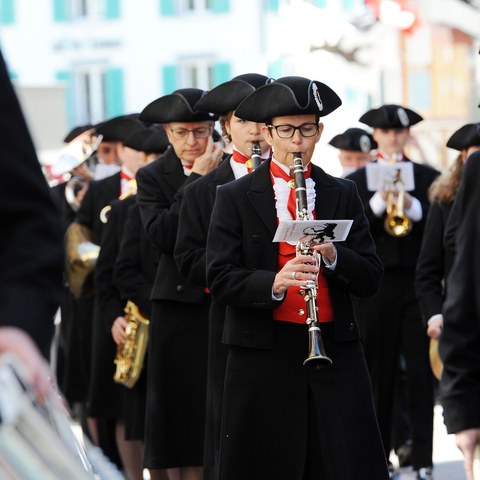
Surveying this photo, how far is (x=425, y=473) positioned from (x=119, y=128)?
10.9ft

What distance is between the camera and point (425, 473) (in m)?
9.29

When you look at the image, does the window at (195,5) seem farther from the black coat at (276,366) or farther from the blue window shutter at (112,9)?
the black coat at (276,366)

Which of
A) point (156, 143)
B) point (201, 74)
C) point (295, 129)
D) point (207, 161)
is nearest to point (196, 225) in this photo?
point (207, 161)

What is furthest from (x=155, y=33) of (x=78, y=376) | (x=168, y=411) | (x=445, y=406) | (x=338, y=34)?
(x=445, y=406)

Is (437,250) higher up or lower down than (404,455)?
higher up

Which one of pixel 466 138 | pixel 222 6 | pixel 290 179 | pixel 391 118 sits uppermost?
pixel 222 6

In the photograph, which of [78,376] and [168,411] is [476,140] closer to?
[168,411]

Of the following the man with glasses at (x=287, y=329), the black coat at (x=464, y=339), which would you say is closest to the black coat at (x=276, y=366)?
the man with glasses at (x=287, y=329)

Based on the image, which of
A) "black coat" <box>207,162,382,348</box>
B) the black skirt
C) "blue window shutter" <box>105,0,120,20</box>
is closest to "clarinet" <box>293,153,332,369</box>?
"black coat" <box>207,162,382,348</box>

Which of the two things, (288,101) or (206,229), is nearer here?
(288,101)

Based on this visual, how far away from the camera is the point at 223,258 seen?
6129mm

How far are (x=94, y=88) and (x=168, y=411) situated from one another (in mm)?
35753

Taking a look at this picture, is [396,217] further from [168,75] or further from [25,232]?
[168,75]

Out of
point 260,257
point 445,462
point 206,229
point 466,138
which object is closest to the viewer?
point 260,257
